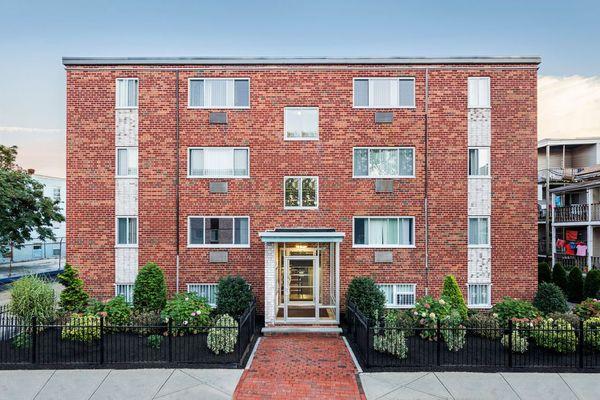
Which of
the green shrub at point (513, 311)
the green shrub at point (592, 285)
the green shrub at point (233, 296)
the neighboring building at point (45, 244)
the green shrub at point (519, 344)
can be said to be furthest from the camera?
the neighboring building at point (45, 244)

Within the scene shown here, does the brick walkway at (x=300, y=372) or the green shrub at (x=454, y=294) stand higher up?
the green shrub at (x=454, y=294)

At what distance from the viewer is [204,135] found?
13961 mm

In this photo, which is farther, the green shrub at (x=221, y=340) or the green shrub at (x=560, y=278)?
the green shrub at (x=560, y=278)

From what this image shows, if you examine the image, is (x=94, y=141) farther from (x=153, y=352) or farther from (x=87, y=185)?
(x=153, y=352)

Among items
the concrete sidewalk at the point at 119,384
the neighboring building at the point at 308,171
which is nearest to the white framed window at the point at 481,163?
the neighboring building at the point at 308,171

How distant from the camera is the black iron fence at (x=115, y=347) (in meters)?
8.77

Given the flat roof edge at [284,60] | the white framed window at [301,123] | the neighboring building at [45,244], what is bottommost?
the neighboring building at [45,244]

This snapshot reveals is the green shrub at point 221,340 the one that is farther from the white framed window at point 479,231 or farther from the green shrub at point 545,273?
the green shrub at point 545,273

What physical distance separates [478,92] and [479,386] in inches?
420

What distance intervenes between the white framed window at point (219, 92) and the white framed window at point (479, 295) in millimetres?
11243

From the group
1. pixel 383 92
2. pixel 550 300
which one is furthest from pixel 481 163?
pixel 550 300

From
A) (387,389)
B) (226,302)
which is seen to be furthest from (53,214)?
(387,389)

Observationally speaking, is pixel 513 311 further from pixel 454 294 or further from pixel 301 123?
pixel 301 123

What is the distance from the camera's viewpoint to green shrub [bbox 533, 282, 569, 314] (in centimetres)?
1269
